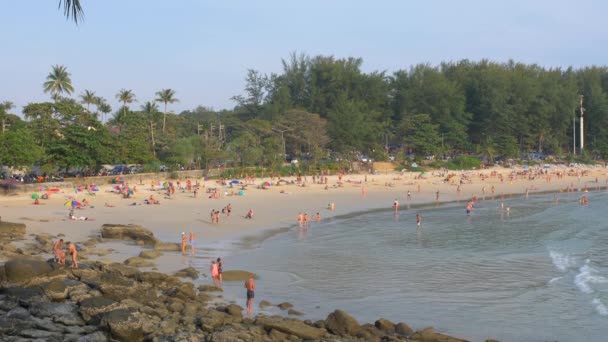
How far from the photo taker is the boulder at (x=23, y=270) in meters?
16.9

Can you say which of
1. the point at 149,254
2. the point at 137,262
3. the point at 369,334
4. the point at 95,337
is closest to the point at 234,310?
the point at 369,334

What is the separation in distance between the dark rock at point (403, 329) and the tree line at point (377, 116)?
4148 centimetres

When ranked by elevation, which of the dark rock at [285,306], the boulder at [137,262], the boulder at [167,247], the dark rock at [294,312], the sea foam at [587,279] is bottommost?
the dark rock at [294,312]

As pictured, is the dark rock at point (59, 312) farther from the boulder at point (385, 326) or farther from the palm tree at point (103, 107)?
the palm tree at point (103, 107)

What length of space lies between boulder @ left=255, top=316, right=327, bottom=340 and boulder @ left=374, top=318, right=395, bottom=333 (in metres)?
1.49

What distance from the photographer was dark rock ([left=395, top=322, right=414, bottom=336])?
14890 mm

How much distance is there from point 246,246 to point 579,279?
13.5m

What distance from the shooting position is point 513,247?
91.6ft

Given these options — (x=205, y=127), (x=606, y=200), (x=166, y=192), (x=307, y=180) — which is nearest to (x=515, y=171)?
(x=606, y=200)

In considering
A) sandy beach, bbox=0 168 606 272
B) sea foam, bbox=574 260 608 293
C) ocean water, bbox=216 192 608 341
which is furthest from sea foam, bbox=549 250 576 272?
sandy beach, bbox=0 168 606 272

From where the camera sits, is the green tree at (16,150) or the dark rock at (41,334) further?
the green tree at (16,150)

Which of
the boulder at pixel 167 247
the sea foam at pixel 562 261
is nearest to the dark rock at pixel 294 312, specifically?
the boulder at pixel 167 247

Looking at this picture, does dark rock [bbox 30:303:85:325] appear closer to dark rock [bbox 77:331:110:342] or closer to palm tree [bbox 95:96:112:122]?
dark rock [bbox 77:331:110:342]

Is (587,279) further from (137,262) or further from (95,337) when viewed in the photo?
(95,337)
